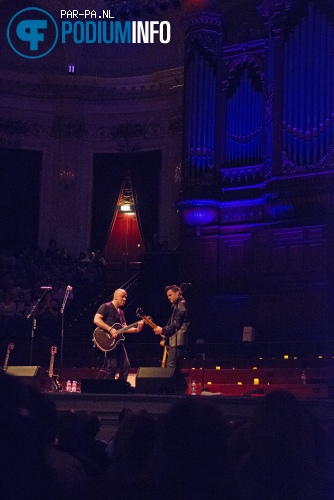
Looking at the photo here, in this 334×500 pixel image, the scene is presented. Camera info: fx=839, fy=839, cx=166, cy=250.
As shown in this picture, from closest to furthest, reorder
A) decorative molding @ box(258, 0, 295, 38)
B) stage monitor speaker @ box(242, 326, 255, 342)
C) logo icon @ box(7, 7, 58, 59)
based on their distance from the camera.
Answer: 1. stage monitor speaker @ box(242, 326, 255, 342)
2. decorative molding @ box(258, 0, 295, 38)
3. logo icon @ box(7, 7, 58, 59)

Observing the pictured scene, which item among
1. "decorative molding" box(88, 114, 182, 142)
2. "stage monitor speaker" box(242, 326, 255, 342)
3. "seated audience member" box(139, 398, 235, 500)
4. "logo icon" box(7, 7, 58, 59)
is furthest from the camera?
"logo icon" box(7, 7, 58, 59)

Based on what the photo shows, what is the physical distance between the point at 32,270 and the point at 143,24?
6.47 m

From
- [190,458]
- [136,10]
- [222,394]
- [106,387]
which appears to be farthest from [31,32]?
[190,458]

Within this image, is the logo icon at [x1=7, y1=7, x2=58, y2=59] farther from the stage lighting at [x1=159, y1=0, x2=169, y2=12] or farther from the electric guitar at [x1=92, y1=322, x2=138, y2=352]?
the electric guitar at [x1=92, y1=322, x2=138, y2=352]

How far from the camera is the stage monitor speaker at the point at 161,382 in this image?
9.59 metres

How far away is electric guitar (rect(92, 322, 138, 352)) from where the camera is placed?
10.9 metres

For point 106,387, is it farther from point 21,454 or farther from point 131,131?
point 131,131

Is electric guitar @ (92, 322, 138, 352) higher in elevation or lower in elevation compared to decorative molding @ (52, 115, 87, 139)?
lower

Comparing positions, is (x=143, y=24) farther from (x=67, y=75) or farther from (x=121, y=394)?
(x=121, y=394)

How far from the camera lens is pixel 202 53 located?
16.0 m

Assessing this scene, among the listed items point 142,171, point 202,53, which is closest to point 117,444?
point 202,53

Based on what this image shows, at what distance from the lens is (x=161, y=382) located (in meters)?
9.65

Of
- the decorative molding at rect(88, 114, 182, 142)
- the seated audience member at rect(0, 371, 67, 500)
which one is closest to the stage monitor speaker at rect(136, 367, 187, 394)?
the seated audience member at rect(0, 371, 67, 500)

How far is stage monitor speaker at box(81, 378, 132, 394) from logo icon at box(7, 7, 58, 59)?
41.4ft
